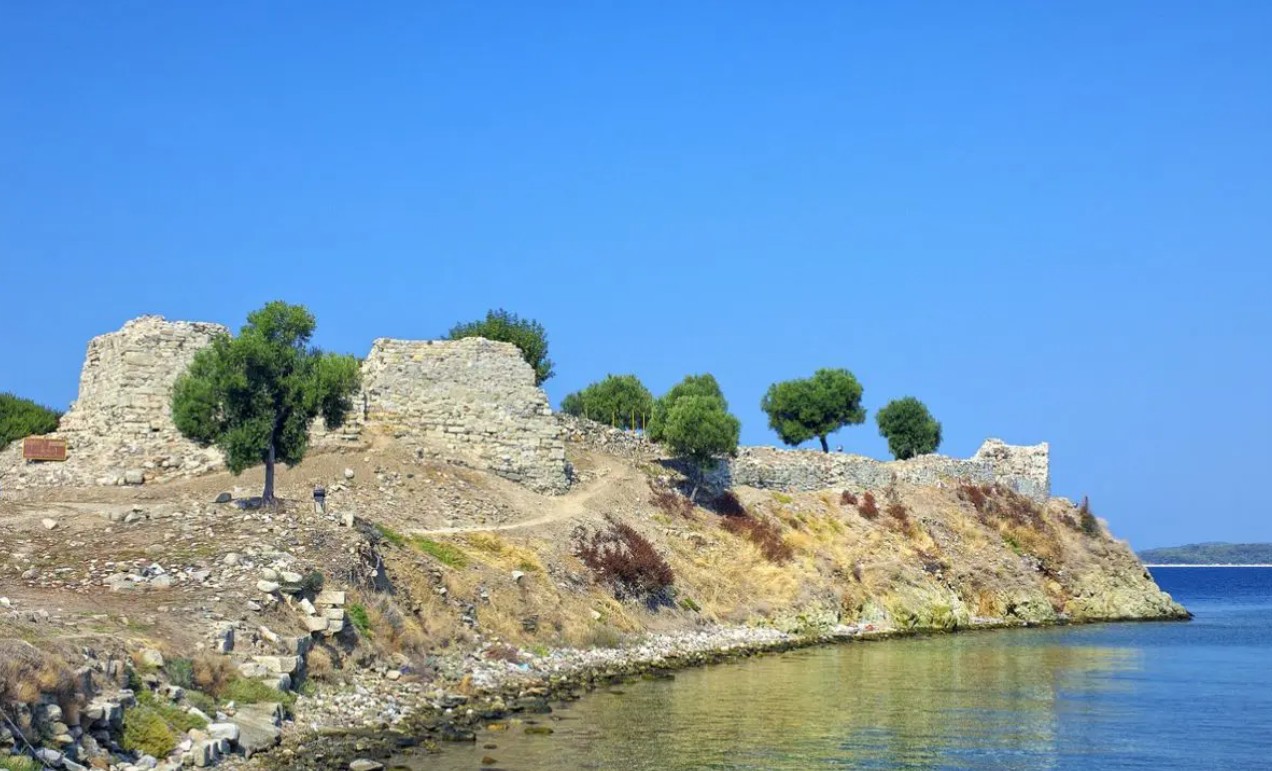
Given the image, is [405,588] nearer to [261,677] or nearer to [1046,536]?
[261,677]

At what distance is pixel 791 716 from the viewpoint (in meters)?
28.1

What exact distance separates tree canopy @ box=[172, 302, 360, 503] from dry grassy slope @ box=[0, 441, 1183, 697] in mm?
1952

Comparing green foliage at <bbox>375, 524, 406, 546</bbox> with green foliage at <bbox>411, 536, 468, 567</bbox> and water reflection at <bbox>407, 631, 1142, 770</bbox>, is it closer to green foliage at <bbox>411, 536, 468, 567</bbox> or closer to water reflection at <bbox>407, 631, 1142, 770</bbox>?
green foliage at <bbox>411, 536, 468, 567</bbox>

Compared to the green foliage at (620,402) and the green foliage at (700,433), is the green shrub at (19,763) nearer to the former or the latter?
the green foliage at (700,433)

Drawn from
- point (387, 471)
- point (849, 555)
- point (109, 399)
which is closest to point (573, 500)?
point (387, 471)

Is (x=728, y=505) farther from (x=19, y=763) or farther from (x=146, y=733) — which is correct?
(x=19, y=763)

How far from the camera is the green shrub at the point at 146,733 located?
19562 mm

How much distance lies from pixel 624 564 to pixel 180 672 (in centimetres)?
2144

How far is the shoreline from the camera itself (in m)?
22.2

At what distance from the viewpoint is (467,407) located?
48.6 m

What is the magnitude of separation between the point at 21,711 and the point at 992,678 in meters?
27.1

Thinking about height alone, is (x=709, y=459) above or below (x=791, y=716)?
above

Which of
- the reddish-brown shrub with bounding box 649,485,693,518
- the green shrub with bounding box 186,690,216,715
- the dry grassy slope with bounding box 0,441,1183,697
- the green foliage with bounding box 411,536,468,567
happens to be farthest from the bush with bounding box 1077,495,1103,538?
the green shrub with bounding box 186,690,216,715

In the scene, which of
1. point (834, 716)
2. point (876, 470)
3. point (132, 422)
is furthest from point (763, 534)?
point (132, 422)
